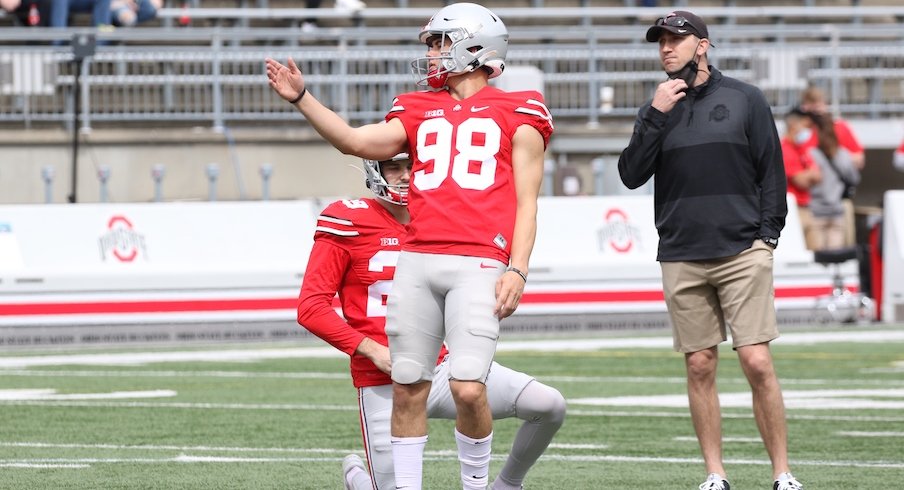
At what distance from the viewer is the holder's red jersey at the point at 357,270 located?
656 centimetres

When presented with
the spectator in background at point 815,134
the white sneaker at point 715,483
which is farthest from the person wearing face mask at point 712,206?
the spectator in background at point 815,134

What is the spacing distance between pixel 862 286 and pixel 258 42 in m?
8.90

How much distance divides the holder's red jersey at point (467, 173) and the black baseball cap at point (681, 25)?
4.86ft

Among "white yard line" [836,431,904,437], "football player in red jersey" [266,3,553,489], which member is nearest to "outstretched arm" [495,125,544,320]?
"football player in red jersey" [266,3,553,489]

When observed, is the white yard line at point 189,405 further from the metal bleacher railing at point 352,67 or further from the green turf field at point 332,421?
the metal bleacher railing at point 352,67

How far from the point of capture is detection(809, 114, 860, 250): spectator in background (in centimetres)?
1873

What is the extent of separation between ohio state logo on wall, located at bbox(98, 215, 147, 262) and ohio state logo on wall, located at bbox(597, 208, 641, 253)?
438 centimetres

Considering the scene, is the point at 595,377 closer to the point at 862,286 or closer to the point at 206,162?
the point at 862,286

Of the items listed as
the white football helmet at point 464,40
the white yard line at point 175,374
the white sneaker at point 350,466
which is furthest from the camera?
the white yard line at point 175,374

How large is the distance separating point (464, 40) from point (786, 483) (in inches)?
86.1

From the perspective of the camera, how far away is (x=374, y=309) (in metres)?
6.63

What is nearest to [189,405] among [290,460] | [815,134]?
[290,460]

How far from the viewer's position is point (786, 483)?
7.09 meters

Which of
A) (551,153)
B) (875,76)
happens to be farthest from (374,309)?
(875,76)
